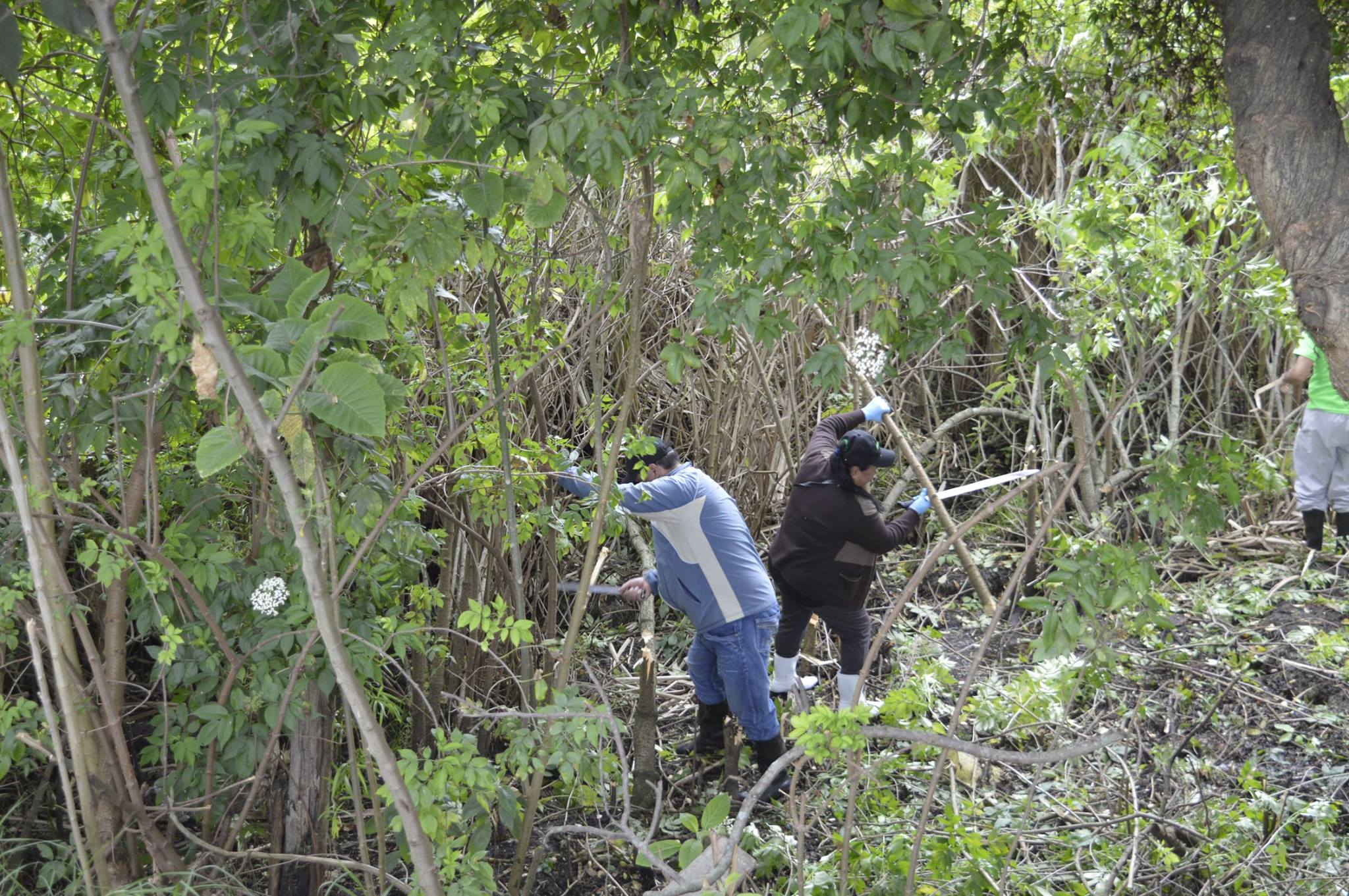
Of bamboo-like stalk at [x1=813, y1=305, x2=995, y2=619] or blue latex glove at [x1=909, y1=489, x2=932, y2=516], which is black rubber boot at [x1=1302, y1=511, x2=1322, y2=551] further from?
blue latex glove at [x1=909, y1=489, x2=932, y2=516]

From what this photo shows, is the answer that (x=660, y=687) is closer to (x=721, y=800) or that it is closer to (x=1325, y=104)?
(x=721, y=800)

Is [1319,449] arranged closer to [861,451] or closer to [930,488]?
[930,488]

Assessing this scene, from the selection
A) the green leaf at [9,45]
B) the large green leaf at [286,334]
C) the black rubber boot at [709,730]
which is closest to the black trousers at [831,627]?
the black rubber boot at [709,730]

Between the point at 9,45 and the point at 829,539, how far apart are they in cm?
359

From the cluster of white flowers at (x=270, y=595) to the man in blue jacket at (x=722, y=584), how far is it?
1789mm

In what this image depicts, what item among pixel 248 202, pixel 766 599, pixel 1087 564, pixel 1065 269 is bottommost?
pixel 766 599

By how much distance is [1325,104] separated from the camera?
8.48 feet

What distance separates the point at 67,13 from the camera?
2260 mm

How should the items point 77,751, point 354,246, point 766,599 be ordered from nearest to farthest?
point 354,246, point 77,751, point 766,599

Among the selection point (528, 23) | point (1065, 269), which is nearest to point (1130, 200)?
point (1065, 269)

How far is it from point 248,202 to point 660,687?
3.51 meters

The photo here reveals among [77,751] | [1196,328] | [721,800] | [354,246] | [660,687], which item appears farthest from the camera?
[1196,328]

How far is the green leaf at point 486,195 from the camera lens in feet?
8.50

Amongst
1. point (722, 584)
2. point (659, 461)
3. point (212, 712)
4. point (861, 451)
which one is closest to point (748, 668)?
point (722, 584)
